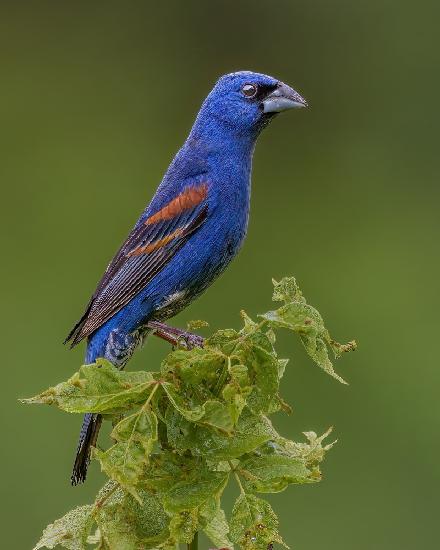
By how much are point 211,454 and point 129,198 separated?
5.47 m

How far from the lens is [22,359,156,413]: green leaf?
248 centimetres

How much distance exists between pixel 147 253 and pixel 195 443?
137 centimetres

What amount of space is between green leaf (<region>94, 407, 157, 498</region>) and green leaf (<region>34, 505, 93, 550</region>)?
0.74 ft

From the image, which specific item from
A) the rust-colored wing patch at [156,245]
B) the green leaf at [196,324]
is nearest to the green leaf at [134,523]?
the green leaf at [196,324]

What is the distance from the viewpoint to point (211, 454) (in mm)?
2488

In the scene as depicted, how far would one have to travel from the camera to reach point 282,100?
12.6 feet

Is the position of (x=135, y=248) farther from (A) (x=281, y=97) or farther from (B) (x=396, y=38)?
(B) (x=396, y=38)

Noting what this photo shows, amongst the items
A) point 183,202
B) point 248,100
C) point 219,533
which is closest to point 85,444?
point 183,202

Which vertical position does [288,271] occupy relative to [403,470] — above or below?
above

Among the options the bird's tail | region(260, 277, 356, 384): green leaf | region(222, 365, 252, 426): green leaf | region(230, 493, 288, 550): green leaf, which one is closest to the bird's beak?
the bird's tail

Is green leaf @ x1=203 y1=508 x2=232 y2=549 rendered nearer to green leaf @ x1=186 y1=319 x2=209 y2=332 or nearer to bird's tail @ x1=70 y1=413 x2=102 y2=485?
green leaf @ x1=186 y1=319 x2=209 y2=332

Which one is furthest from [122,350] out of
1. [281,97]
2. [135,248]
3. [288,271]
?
[288,271]

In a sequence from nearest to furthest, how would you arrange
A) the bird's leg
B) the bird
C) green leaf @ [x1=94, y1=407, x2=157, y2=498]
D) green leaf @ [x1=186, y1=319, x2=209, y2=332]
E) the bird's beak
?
green leaf @ [x1=94, y1=407, x2=157, y2=498] < green leaf @ [x1=186, y1=319, x2=209, y2=332] < the bird's leg < the bird < the bird's beak

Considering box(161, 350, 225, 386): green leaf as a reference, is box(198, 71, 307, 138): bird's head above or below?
above
